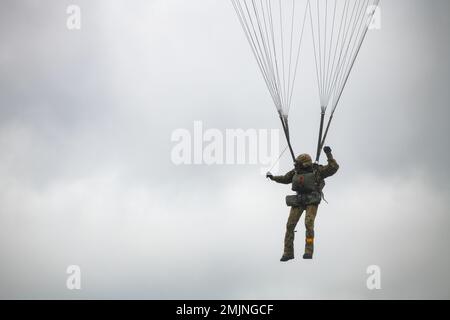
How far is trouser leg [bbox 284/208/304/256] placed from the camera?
108 feet

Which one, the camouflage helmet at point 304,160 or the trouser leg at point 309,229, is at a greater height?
the camouflage helmet at point 304,160

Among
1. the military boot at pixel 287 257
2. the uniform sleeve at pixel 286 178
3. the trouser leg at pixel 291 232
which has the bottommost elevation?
the military boot at pixel 287 257

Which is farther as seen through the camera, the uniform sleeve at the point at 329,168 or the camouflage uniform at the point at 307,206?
the camouflage uniform at the point at 307,206

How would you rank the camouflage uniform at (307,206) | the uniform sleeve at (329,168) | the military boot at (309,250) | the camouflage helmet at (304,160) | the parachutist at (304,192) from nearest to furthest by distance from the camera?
1. the military boot at (309,250)
2. the uniform sleeve at (329,168)
3. the camouflage uniform at (307,206)
4. the parachutist at (304,192)
5. the camouflage helmet at (304,160)

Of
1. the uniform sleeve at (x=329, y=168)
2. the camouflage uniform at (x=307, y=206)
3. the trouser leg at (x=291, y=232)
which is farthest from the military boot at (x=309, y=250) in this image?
the uniform sleeve at (x=329, y=168)

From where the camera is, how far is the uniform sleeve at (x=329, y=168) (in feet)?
106

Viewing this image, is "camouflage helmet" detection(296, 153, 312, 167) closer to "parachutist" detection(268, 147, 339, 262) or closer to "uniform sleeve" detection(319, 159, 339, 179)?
"parachutist" detection(268, 147, 339, 262)

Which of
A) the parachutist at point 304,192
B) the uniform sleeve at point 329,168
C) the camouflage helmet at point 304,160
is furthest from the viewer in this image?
the camouflage helmet at point 304,160

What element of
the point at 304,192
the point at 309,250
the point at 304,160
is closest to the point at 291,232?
the point at 309,250

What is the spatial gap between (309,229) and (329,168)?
202 cm

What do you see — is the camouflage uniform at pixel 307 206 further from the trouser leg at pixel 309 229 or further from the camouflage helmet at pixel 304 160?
the camouflage helmet at pixel 304 160

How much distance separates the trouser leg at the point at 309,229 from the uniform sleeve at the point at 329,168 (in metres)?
1.16
